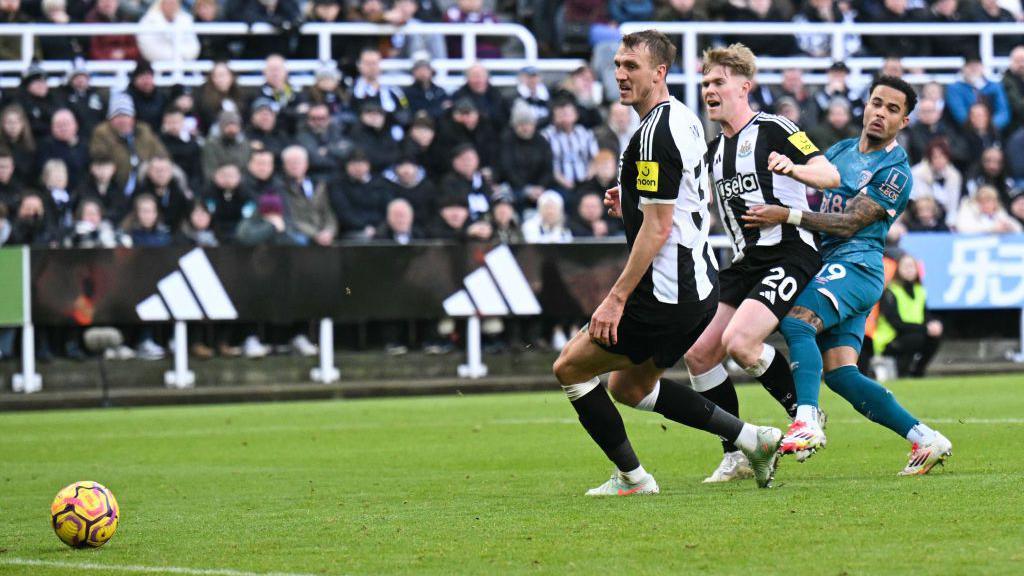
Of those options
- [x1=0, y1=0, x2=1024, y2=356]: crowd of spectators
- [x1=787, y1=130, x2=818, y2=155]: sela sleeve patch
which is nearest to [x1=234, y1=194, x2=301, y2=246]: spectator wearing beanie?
[x1=0, y1=0, x2=1024, y2=356]: crowd of spectators

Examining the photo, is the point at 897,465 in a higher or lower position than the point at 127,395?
higher

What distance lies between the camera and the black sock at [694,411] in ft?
29.6

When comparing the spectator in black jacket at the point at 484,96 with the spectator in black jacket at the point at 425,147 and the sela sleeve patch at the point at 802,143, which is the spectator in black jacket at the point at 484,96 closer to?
the spectator in black jacket at the point at 425,147

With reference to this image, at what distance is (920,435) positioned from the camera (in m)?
9.54

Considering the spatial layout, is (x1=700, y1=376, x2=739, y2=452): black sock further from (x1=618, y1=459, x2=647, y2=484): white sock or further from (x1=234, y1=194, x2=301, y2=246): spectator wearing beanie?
(x1=234, y1=194, x2=301, y2=246): spectator wearing beanie

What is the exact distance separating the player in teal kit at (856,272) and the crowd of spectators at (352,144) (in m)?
11.2

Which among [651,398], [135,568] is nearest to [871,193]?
[651,398]

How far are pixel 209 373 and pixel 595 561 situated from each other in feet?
47.3

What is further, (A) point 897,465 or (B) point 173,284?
(B) point 173,284

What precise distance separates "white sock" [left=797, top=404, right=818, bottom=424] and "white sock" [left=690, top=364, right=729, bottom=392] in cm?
72

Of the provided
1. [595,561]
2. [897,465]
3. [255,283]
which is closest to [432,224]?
[255,283]

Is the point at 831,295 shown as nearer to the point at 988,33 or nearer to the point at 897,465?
the point at 897,465

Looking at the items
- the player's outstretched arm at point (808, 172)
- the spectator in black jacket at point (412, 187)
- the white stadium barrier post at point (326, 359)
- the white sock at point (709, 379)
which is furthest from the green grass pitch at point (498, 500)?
the spectator in black jacket at point (412, 187)

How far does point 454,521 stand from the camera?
8.28m
